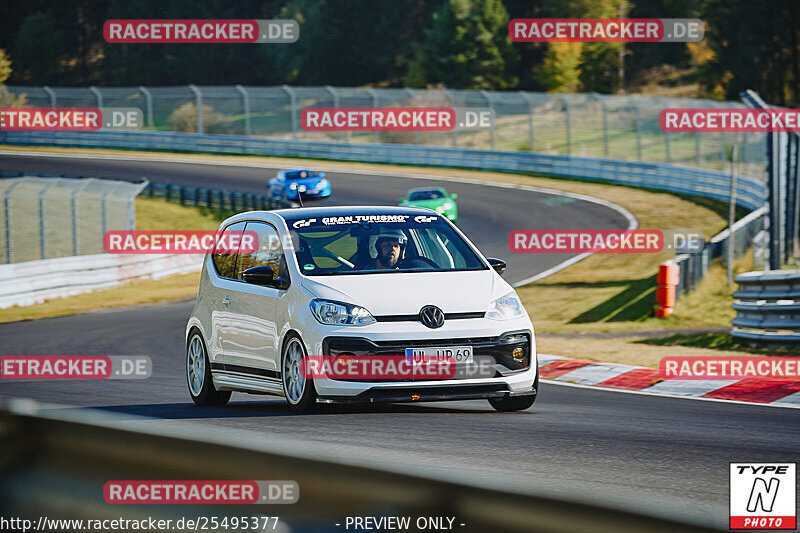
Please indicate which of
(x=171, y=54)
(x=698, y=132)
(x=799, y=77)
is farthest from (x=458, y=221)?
(x=171, y=54)

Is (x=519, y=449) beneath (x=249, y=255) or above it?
beneath

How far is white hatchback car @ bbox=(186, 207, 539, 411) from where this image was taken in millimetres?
8125

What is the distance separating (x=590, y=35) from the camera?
8256 cm

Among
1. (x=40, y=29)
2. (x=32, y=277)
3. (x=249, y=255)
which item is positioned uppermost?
(x=40, y=29)

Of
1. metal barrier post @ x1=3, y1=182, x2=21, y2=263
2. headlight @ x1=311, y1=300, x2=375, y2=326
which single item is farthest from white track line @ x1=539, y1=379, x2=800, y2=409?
metal barrier post @ x1=3, y1=182, x2=21, y2=263

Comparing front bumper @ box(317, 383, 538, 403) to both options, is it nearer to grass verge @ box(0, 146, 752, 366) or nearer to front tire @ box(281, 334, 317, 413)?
front tire @ box(281, 334, 317, 413)

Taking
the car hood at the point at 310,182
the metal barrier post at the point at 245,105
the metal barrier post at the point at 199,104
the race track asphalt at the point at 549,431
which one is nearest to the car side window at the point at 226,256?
the race track asphalt at the point at 549,431

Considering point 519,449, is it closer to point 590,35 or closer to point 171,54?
point 590,35

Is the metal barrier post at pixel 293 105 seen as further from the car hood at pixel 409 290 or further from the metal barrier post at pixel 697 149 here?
the car hood at pixel 409 290

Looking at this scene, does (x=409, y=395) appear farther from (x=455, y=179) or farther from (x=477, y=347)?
(x=455, y=179)

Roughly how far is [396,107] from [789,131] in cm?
3475

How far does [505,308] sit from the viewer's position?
8500 mm

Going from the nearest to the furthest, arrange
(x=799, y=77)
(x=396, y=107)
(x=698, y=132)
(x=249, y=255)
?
(x=249, y=255)
(x=698, y=132)
(x=396, y=107)
(x=799, y=77)

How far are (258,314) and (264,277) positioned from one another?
0.43 m
